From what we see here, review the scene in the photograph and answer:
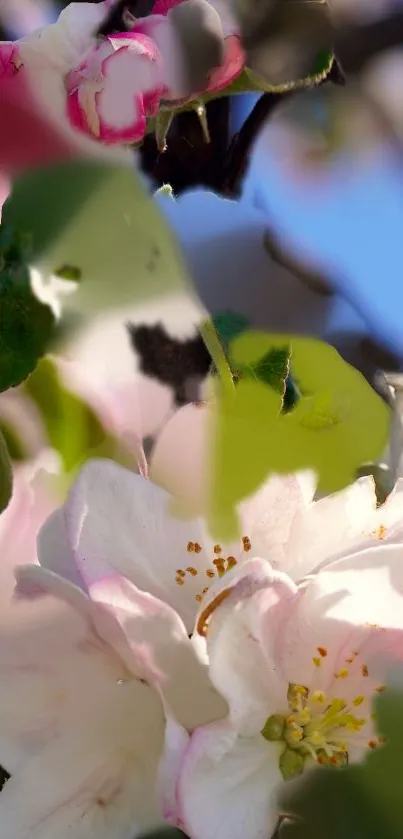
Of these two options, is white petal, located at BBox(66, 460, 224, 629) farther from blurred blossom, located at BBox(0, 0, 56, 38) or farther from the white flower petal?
blurred blossom, located at BBox(0, 0, 56, 38)

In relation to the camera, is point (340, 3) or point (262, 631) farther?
point (340, 3)

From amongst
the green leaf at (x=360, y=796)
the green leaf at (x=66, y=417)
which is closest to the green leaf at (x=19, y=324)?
the green leaf at (x=66, y=417)

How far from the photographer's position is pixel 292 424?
23cm

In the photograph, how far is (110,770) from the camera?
184 mm

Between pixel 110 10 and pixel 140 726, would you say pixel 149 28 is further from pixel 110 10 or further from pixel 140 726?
pixel 140 726

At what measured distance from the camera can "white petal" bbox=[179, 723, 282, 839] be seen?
0.54ft

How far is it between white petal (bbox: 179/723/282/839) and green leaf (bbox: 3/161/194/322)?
0.35ft

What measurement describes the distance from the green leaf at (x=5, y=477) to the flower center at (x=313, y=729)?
7 centimetres

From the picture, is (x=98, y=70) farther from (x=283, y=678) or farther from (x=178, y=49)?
(x=283, y=678)

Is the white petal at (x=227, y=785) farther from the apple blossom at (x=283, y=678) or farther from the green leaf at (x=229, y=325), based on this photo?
the green leaf at (x=229, y=325)

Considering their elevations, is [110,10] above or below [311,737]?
above

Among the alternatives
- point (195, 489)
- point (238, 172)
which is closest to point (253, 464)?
point (195, 489)

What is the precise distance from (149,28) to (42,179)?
5cm

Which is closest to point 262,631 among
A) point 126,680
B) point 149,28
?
point 126,680
